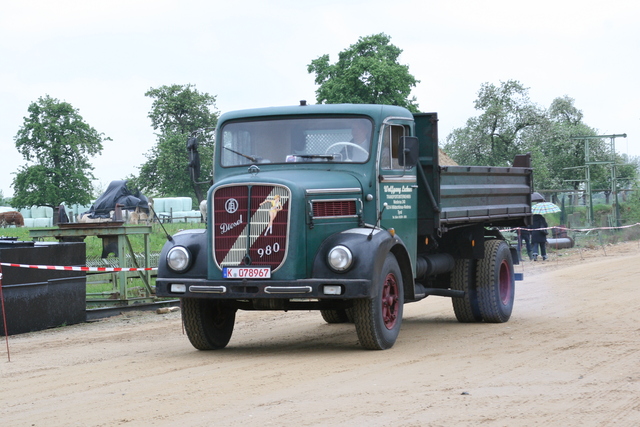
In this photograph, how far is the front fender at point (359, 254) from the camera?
9469mm

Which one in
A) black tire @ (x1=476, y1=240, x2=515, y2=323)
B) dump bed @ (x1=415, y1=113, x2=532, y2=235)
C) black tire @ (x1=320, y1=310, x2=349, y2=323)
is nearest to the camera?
dump bed @ (x1=415, y1=113, x2=532, y2=235)

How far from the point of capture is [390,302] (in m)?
10.2

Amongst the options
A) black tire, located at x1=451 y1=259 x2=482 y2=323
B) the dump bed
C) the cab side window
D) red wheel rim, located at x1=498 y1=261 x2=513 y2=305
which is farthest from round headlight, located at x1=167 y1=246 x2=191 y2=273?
red wheel rim, located at x1=498 y1=261 x2=513 y2=305

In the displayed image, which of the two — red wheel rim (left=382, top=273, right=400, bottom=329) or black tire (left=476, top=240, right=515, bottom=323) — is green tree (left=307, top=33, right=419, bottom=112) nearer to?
black tire (left=476, top=240, right=515, bottom=323)

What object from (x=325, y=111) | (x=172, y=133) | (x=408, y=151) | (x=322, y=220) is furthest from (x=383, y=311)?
(x=172, y=133)

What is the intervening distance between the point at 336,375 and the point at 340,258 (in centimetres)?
151

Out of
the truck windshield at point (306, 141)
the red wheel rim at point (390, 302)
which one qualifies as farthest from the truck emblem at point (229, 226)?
the red wheel rim at point (390, 302)

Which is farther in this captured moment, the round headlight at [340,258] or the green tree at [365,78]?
the green tree at [365,78]

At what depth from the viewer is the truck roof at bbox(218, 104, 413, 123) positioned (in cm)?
1072

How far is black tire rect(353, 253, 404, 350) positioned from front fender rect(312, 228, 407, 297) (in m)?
0.18

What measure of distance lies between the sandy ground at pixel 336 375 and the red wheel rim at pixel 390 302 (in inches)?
13.3

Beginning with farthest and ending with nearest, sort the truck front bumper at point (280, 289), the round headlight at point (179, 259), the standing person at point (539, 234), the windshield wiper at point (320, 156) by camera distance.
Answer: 1. the standing person at point (539, 234)
2. the windshield wiper at point (320, 156)
3. the round headlight at point (179, 259)
4. the truck front bumper at point (280, 289)

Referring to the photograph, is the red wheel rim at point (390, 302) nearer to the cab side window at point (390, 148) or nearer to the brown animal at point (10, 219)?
the cab side window at point (390, 148)

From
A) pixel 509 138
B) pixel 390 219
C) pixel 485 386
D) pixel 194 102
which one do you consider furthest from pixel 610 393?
pixel 194 102
